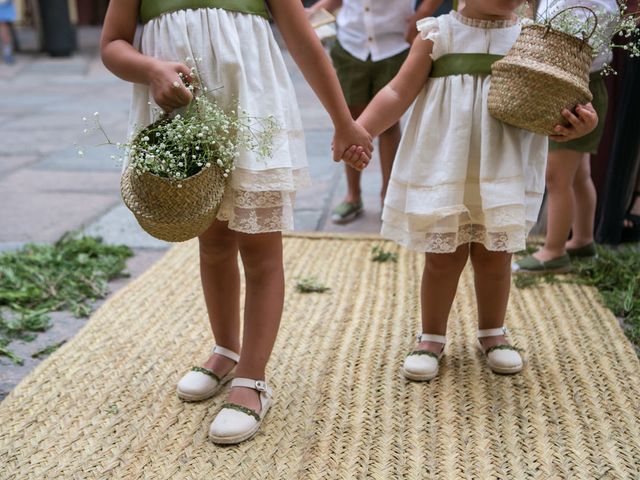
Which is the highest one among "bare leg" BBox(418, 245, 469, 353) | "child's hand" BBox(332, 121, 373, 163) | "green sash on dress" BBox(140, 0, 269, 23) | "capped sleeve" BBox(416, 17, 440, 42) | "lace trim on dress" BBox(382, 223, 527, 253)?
"green sash on dress" BBox(140, 0, 269, 23)

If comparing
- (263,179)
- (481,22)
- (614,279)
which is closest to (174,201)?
(263,179)

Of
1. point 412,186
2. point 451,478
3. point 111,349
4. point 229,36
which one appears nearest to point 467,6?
point 412,186

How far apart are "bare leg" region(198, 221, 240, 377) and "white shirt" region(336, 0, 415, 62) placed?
1.78 metres

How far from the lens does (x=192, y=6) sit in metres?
1.83

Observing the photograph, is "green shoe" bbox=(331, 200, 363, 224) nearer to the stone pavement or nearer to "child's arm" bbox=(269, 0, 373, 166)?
the stone pavement

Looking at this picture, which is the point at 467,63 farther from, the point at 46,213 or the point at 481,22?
the point at 46,213

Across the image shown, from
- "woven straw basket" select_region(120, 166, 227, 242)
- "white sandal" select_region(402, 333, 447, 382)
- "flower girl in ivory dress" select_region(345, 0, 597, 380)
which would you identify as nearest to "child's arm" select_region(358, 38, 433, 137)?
"flower girl in ivory dress" select_region(345, 0, 597, 380)

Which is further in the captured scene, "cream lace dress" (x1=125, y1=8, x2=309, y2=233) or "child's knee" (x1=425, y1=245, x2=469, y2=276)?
"child's knee" (x1=425, y1=245, x2=469, y2=276)

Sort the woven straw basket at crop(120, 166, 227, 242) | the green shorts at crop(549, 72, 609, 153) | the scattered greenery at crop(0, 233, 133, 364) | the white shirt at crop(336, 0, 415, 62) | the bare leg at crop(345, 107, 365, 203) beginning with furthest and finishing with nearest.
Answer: the bare leg at crop(345, 107, 365, 203) < the white shirt at crop(336, 0, 415, 62) < the green shorts at crop(549, 72, 609, 153) < the scattered greenery at crop(0, 233, 133, 364) < the woven straw basket at crop(120, 166, 227, 242)

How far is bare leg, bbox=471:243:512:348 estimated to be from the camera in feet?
7.42

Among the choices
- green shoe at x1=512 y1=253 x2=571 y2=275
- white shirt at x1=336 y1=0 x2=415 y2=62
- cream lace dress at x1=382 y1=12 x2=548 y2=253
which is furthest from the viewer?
white shirt at x1=336 y1=0 x2=415 y2=62

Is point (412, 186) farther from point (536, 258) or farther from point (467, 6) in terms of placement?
point (536, 258)

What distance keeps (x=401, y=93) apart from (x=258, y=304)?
736mm

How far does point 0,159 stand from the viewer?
5258 millimetres
